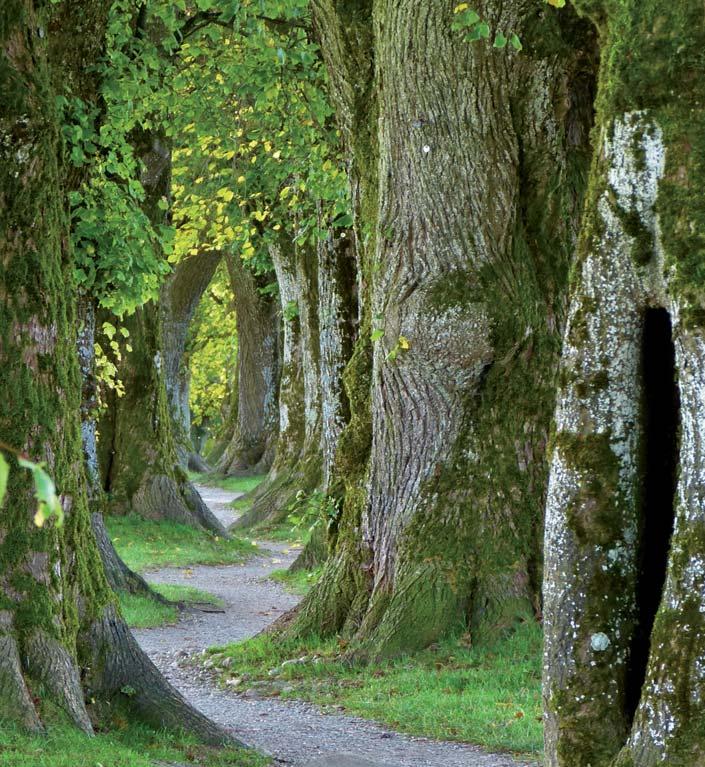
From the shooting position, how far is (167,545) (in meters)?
19.2

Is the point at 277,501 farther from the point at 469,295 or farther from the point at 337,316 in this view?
the point at 469,295

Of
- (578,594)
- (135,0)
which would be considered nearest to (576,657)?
(578,594)

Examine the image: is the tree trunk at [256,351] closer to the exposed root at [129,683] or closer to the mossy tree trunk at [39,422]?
the exposed root at [129,683]

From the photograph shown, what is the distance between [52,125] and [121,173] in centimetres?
220

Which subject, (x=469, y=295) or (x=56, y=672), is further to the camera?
(x=469, y=295)

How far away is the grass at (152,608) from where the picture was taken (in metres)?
13.7

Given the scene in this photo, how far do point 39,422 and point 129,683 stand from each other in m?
1.81

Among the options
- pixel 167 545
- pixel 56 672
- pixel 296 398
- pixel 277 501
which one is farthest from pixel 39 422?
pixel 296 398

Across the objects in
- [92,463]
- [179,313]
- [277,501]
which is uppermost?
[179,313]

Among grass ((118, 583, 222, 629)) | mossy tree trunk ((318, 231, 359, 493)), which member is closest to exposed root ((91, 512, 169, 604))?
grass ((118, 583, 222, 629))

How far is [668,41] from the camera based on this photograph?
5.39 metres

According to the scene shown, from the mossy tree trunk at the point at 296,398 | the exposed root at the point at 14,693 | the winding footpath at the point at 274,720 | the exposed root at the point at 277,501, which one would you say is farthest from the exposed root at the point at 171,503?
the exposed root at the point at 14,693

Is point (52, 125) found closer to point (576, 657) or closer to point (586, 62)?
point (576, 657)

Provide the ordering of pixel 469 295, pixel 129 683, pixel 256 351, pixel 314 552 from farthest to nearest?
1. pixel 256 351
2. pixel 314 552
3. pixel 469 295
4. pixel 129 683
